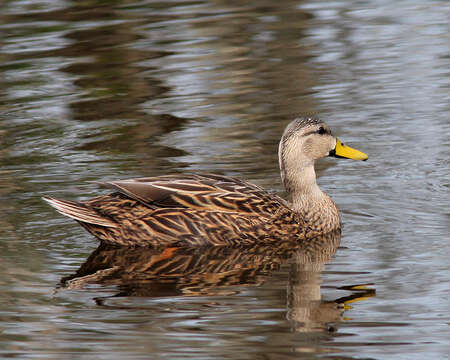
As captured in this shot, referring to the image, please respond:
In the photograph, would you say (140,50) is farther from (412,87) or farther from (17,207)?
(17,207)

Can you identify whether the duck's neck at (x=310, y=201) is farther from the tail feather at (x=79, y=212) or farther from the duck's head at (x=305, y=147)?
the tail feather at (x=79, y=212)

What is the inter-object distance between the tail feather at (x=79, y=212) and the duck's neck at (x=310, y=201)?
177cm

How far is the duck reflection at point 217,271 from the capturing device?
8203 millimetres

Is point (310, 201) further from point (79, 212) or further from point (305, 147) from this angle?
point (79, 212)

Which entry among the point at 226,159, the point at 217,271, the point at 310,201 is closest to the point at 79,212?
the point at 217,271

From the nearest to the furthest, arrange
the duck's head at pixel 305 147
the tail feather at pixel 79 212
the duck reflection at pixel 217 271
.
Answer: the duck reflection at pixel 217 271 < the tail feather at pixel 79 212 < the duck's head at pixel 305 147

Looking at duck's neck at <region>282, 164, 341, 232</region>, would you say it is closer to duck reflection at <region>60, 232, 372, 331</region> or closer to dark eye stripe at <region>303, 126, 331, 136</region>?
duck reflection at <region>60, 232, 372, 331</region>

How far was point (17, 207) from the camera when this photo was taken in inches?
423

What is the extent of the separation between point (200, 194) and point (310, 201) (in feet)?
3.60

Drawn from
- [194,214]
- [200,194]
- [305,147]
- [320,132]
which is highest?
[320,132]

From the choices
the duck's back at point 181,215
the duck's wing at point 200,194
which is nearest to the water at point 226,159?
the duck's back at point 181,215

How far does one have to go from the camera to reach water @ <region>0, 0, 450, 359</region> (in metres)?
7.70

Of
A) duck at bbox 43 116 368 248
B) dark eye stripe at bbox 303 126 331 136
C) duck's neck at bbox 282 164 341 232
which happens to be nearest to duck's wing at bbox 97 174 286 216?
duck at bbox 43 116 368 248

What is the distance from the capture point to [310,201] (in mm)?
10516
